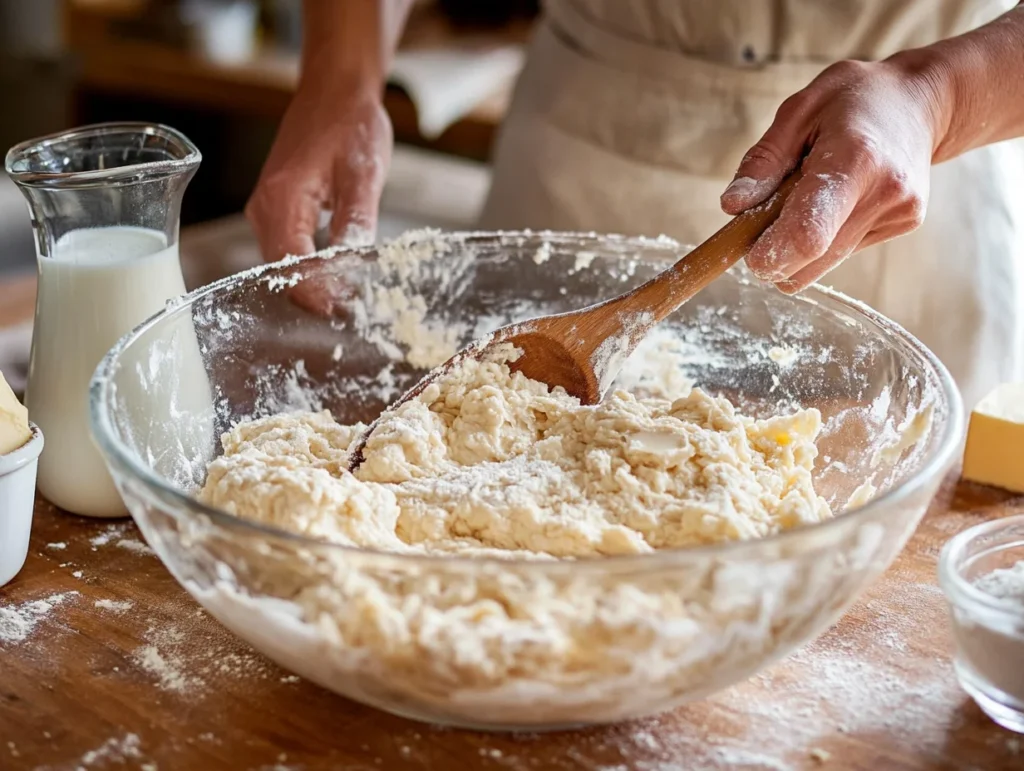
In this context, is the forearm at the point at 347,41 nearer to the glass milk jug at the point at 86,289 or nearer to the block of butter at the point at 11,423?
the glass milk jug at the point at 86,289

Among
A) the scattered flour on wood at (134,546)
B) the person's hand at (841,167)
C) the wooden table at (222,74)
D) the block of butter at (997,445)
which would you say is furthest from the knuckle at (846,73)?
the wooden table at (222,74)

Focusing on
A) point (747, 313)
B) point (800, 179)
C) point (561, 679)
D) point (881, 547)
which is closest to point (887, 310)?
point (747, 313)

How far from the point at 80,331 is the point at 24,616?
0.86 ft

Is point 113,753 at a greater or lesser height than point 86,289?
lesser

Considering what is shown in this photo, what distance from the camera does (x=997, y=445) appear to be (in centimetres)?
114

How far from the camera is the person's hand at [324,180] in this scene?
1.28m

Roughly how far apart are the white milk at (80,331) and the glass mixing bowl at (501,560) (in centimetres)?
6

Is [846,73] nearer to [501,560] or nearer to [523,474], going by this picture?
[523,474]

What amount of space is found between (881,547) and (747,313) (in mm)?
498

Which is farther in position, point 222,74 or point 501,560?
point 222,74

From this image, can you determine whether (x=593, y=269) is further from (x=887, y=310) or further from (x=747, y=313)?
(x=887, y=310)

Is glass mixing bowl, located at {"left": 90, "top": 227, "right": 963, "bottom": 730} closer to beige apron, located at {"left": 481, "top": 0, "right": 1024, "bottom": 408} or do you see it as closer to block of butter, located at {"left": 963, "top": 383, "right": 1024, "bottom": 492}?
block of butter, located at {"left": 963, "top": 383, "right": 1024, "bottom": 492}

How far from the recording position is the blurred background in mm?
2805

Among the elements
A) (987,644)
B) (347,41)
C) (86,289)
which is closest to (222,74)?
(347,41)
